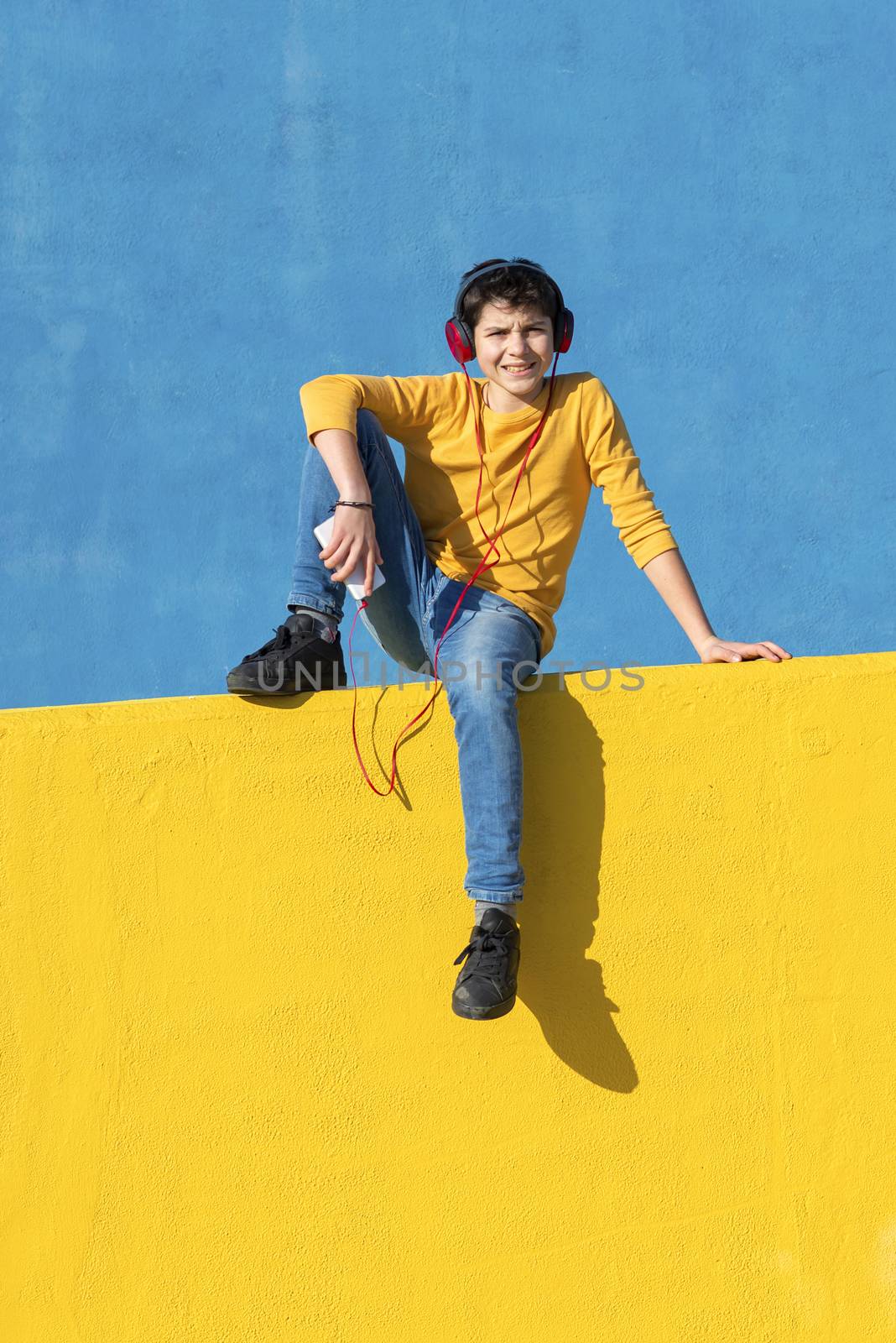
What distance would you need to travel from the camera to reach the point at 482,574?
1.70 meters

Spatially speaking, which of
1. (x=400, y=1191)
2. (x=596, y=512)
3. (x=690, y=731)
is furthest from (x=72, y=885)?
(x=596, y=512)

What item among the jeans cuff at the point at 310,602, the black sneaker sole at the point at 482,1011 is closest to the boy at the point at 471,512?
the jeans cuff at the point at 310,602

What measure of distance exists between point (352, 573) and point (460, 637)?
0.16m

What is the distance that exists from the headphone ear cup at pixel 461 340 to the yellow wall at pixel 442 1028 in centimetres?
48

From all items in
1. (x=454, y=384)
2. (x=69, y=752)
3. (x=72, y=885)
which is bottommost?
(x=72, y=885)

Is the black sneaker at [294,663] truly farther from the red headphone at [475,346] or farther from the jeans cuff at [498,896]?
the jeans cuff at [498,896]

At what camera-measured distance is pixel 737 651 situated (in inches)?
64.7

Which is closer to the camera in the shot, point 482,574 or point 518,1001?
point 518,1001

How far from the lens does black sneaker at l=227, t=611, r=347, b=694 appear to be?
5.05 feet

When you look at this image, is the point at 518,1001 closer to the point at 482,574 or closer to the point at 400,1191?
the point at 400,1191

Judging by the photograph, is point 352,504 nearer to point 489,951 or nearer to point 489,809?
point 489,809

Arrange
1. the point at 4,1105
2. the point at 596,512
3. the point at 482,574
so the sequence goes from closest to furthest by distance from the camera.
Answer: the point at 4,1105
the point at 482,574
the point at 596,512

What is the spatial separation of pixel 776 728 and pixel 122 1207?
0.98 m

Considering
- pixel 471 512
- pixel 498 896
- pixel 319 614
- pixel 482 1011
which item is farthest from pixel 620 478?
pixel 482 1011
